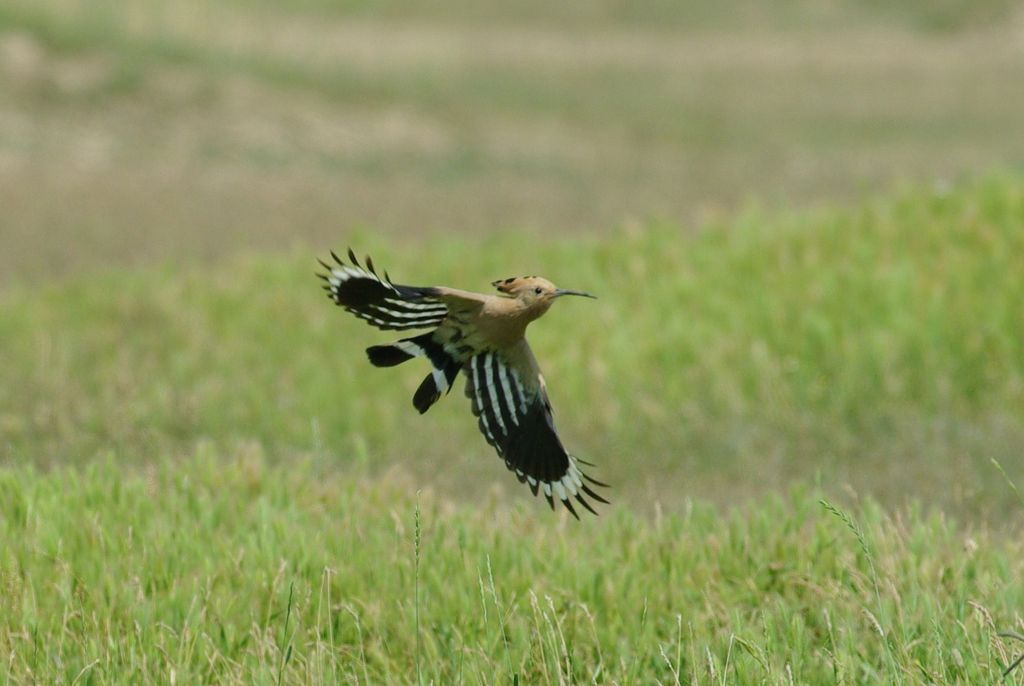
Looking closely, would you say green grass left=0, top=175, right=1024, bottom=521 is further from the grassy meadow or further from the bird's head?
the bird's head

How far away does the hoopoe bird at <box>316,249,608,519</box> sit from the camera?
7.80 feet

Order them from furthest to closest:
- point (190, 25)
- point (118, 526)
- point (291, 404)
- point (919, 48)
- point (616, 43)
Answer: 1. point (919, 48)
2. point (616, 43)
3. point (190, 25)
4. point (291, 404)
5. point (118, 526)

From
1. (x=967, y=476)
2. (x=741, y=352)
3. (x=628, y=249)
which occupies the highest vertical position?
(x=628, y=249)

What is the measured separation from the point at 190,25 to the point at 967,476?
17347 millimetres

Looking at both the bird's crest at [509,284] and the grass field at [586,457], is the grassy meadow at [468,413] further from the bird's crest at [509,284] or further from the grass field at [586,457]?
the bird's crest at [509,284]

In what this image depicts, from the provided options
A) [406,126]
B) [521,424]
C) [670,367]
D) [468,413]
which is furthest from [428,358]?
[406,126]

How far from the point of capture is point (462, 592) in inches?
157

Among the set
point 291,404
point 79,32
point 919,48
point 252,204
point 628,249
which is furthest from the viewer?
point 919,48

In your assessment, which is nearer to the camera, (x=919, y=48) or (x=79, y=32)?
(x=79, y=32)

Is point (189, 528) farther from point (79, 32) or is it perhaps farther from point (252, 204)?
point (79, 32)

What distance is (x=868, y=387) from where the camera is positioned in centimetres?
694

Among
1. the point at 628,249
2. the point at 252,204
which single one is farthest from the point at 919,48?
the point at 628,249

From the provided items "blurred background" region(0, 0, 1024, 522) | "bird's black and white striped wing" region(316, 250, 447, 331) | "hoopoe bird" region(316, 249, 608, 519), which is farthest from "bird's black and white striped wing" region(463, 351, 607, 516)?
"blurred background" region(0, 0, 1024, 522)

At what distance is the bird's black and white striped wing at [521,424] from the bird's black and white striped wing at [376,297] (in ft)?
0.66
